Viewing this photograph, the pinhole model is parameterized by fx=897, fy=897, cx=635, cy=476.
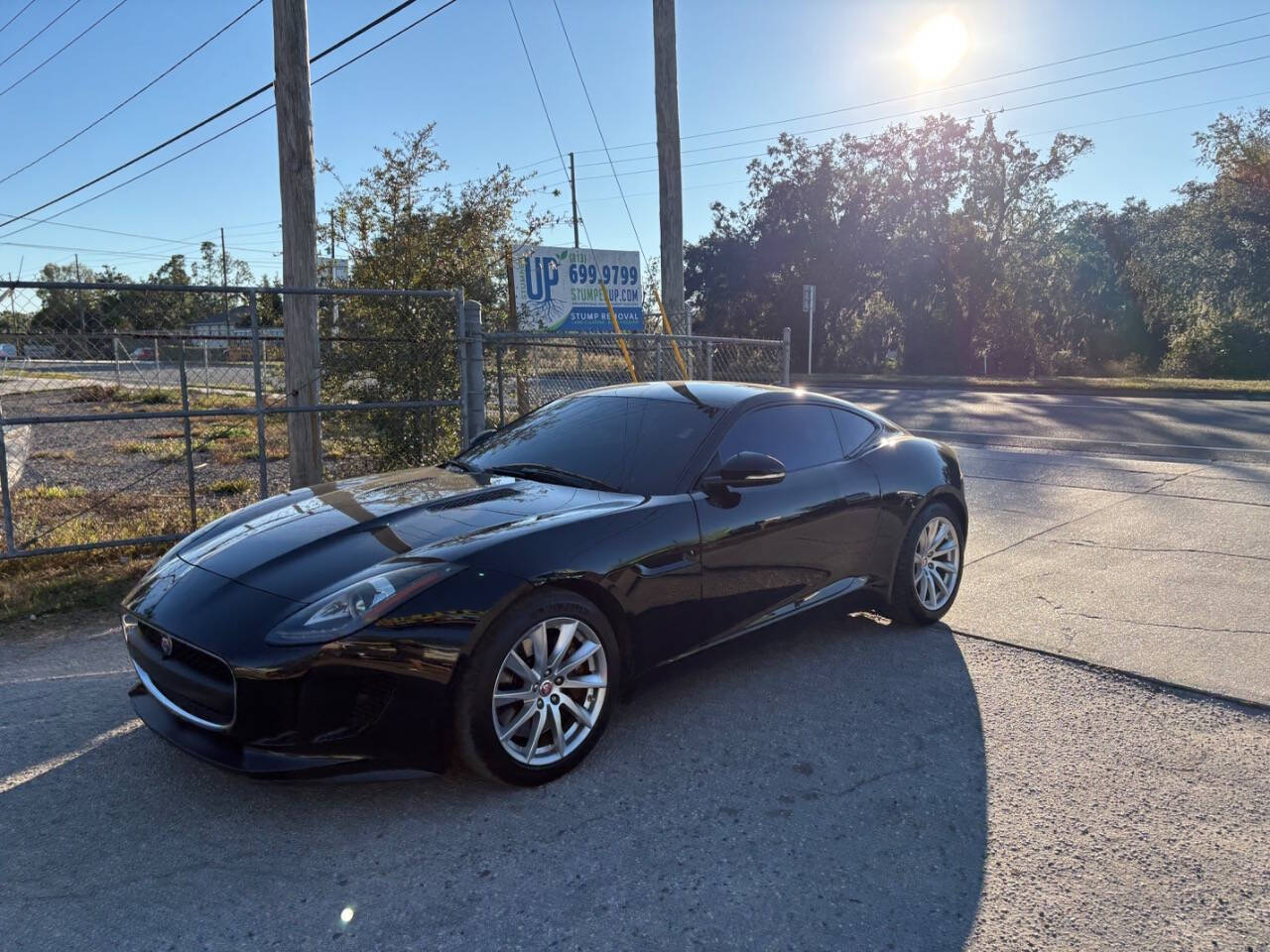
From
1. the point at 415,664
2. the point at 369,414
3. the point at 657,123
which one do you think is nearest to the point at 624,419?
the point at 415,664

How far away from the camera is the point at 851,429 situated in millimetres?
4938

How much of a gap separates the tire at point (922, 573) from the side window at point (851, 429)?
0.53 meters

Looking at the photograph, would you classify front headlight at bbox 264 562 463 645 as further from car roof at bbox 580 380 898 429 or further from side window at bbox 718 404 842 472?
car roof at bbox 580 380 898 429

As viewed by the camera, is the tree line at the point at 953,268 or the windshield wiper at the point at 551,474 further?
the tree line at the point at 953,268

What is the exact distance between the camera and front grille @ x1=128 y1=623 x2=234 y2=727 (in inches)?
116

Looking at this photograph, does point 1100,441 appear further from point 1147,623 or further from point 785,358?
point 1147,623

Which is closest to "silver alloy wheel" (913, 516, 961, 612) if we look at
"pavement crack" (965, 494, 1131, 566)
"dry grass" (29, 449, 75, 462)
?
"pavement crack" (965, 494, 1131, 566)

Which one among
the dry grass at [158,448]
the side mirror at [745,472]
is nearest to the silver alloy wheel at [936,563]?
the side mirror at [745,472]

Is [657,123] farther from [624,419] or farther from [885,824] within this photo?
[885,824]

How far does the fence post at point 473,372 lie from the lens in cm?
710

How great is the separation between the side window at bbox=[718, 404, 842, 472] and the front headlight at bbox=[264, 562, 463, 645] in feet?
5.30

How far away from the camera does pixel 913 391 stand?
77.0 ft

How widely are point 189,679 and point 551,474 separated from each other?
175 cm

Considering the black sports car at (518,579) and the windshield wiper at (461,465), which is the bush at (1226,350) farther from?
the windshield wiper at (461,465)
